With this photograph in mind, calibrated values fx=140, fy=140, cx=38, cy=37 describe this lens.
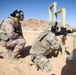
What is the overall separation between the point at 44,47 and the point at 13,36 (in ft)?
3.13

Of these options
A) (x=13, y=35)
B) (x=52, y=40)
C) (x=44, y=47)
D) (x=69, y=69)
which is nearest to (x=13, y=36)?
(x=13, y=35)

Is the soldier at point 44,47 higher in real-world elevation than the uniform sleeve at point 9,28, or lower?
lower

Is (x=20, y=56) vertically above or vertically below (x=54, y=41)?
below

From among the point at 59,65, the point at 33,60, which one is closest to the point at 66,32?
the point at 59,65

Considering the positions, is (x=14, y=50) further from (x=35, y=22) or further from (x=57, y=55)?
(x=35, y=22)

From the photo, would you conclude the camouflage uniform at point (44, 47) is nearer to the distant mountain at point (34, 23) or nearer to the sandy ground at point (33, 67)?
the sandy ground at point (33, 67)

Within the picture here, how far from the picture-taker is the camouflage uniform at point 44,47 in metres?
3.75

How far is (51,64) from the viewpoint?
3.99 metres

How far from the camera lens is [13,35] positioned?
13.3ft

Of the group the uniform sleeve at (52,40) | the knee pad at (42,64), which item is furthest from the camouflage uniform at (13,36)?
the uniform sleeve at (52,40)

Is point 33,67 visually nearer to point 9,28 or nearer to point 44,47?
point 44,47

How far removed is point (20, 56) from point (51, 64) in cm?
112

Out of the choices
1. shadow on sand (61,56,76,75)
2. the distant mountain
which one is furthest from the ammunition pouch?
the distant mountain

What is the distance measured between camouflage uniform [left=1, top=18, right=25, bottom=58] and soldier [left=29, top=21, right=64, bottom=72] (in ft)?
1.75
